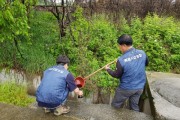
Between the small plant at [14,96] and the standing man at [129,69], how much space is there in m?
2.06

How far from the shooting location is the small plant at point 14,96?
575 cm

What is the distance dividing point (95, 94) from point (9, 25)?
2.61 meters

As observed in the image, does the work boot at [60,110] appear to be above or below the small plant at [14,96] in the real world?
above

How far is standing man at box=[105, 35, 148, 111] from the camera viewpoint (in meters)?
4.68

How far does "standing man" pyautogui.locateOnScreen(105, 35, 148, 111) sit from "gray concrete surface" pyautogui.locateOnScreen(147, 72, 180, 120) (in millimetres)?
440

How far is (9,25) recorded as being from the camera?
5.72 metres

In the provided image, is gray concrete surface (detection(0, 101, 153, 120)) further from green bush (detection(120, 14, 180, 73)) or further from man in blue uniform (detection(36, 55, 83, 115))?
green bush (detection(120, 14, 180, 73))

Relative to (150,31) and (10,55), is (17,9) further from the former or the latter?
(150,31)

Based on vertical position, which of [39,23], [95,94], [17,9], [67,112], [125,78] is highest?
[17,9]

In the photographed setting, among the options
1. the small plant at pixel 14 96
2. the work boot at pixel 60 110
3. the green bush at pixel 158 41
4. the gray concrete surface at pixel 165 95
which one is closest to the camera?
the gray concrete surface at pixel 165 95

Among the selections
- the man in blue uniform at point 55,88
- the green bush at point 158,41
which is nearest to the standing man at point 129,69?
the man in blue uniform at point 55,88

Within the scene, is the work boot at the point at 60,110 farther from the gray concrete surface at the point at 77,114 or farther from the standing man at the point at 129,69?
the standing man at the point at 129,69

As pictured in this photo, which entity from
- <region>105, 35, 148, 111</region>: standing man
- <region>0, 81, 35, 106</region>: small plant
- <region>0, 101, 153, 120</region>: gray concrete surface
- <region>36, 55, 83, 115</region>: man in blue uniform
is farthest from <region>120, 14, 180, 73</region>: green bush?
<region>36, 55, 83, 115</region>: man in blue uniform

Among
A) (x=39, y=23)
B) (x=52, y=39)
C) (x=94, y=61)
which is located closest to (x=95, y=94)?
(x=94, y=61)
